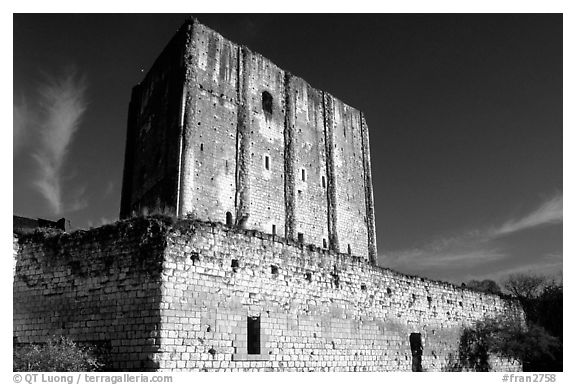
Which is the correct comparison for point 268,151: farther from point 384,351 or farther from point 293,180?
point 384,351

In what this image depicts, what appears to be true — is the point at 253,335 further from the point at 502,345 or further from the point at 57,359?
the point at 502,345

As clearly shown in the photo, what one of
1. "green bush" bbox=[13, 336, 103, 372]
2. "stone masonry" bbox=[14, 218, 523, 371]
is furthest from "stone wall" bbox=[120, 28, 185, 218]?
"green bush" bbox=[13, 336, 103, 372]

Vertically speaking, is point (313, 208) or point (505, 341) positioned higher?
point (313, 208)

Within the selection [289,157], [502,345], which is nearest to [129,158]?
[289,157]

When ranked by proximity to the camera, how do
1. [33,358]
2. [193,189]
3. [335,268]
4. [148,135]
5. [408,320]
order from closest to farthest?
[33,358]
[335,268]
[408,320]
[193,189]
[148,135]

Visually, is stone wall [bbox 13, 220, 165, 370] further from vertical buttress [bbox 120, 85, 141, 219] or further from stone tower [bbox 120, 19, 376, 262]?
vertical buttress [bbox 120, 85, 141, 219]

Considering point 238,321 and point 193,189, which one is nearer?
point 238,321

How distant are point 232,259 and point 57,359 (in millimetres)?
4115

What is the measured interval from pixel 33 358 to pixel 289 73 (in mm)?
22402

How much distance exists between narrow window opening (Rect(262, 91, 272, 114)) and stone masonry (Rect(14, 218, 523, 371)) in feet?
46.7

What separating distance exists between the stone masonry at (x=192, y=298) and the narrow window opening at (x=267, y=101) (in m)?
14.2

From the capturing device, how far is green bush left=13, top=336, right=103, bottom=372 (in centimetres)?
1048

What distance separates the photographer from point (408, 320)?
1709 centimetres

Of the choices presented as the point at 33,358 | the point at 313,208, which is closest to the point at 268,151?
the point at 313,208
